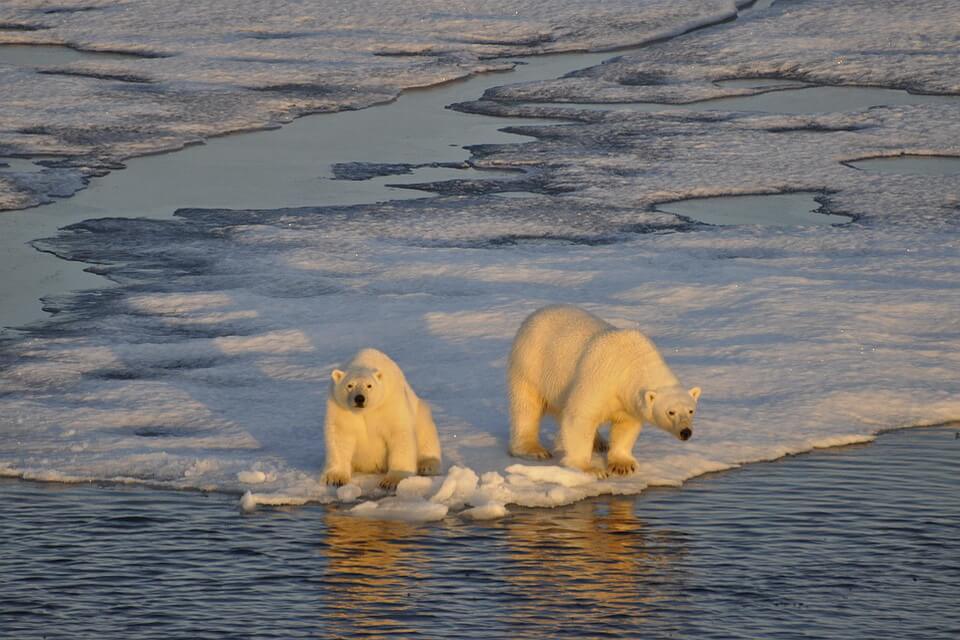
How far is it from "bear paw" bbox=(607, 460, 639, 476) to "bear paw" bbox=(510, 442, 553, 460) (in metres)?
0.39

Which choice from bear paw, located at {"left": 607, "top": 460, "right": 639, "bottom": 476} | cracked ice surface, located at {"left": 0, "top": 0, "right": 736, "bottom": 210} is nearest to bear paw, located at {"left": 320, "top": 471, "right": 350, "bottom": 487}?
bear paw, located at {"left": 607, "top": 460, "right": 639, "bottom": 476}

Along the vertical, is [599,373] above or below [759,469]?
above

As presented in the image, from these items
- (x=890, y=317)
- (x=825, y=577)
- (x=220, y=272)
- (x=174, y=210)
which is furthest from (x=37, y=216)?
(x=825, y=577)

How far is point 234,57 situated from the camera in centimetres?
2577

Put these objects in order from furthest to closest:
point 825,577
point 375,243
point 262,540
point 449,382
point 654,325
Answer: point 375,243, point 654,325, point 449,382, point 262,540, point 825,577

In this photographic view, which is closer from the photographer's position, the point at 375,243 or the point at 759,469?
the point at 759,469

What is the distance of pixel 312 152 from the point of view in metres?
19.7

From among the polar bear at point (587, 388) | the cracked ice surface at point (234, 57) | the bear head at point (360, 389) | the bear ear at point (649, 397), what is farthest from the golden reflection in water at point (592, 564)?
the cracked ice surface at point (234, 57)

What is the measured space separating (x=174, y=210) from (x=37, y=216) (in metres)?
1.36

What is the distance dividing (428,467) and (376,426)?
402 mm

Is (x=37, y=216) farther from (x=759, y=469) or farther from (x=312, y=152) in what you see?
(x=759, y=469)

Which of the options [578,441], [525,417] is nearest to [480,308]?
[525,417]

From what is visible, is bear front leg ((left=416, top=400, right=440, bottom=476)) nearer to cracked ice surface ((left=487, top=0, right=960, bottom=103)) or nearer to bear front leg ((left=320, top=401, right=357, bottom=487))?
bear front leg ((left=320, top=401, right=357, bottom=487))

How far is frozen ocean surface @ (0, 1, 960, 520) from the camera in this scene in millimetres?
9117
